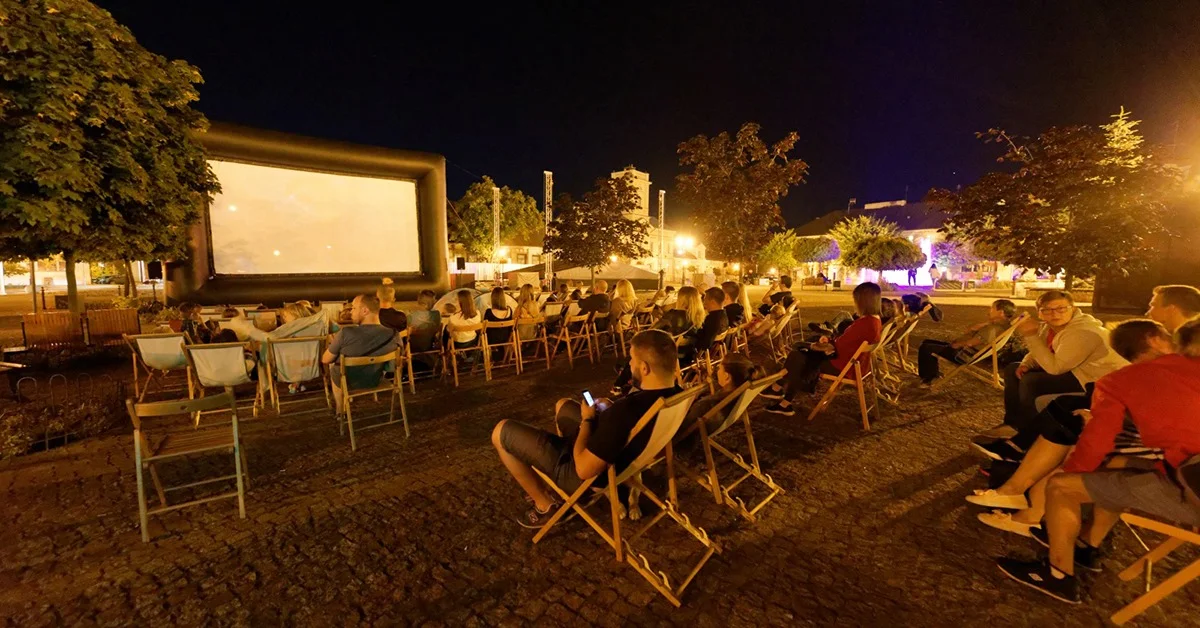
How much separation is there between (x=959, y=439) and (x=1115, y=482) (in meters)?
2.42

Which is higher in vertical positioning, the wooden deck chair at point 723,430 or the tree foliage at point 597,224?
the tree foliage at point 597,224

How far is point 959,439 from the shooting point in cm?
441

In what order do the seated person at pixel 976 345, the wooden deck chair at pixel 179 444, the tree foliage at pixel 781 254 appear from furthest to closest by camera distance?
the tree foliage at pixel 781 254
the seated person at pixel 976 345
the wooden deck chair at pixel 179 444

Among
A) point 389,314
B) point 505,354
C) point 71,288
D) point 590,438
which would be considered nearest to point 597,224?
point 505,354

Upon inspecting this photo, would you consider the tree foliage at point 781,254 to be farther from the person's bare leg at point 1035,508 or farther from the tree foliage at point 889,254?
the person's bare leg at point 1035,508

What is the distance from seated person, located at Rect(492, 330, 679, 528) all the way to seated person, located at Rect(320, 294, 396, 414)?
2.26 meters

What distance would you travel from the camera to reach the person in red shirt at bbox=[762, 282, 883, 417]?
15.6 ft

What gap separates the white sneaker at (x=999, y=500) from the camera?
2.85 m

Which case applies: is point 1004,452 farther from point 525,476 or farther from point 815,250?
point 815,250

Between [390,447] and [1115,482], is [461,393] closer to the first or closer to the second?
[390,447]

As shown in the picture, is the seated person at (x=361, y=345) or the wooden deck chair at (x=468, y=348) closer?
the seated person at (x=361, y=345)

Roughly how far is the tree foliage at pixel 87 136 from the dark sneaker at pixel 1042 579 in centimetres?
904

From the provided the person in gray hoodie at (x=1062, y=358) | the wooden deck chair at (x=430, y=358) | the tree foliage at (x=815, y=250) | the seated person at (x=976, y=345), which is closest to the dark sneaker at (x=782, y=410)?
the person in gray hoodie at (x=1062, y=358)

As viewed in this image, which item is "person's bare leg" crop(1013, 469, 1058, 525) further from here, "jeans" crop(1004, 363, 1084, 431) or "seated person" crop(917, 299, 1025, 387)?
"seated person" crop(917, 299, 1025, 387)
